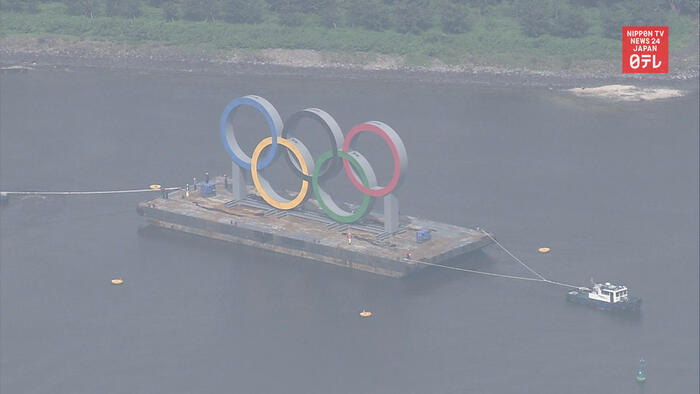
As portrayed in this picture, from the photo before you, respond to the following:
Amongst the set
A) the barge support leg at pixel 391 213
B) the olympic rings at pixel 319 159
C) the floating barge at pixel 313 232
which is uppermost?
the olympic rings at pixel 319 159

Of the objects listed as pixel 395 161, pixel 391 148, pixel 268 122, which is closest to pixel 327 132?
pixel 268 122

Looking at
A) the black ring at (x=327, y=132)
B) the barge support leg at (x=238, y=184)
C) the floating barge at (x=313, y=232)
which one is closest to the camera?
the floating barge at (x=313, y=232)

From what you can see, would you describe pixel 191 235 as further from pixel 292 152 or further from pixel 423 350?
pixel 423 350

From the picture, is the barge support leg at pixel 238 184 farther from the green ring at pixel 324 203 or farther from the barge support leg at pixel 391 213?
the barge support leg at pixel 391 213

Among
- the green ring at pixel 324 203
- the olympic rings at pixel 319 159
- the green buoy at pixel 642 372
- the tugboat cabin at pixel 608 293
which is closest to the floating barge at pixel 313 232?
the green ring at pixel 324 203

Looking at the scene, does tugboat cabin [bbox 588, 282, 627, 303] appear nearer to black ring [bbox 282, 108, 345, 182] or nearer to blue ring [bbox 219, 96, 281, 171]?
black ring [bbox 282, 108, 345, 182]

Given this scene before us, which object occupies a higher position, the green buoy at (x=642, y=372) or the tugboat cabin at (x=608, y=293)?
the tugboat cabin at (x=608, y=293)
